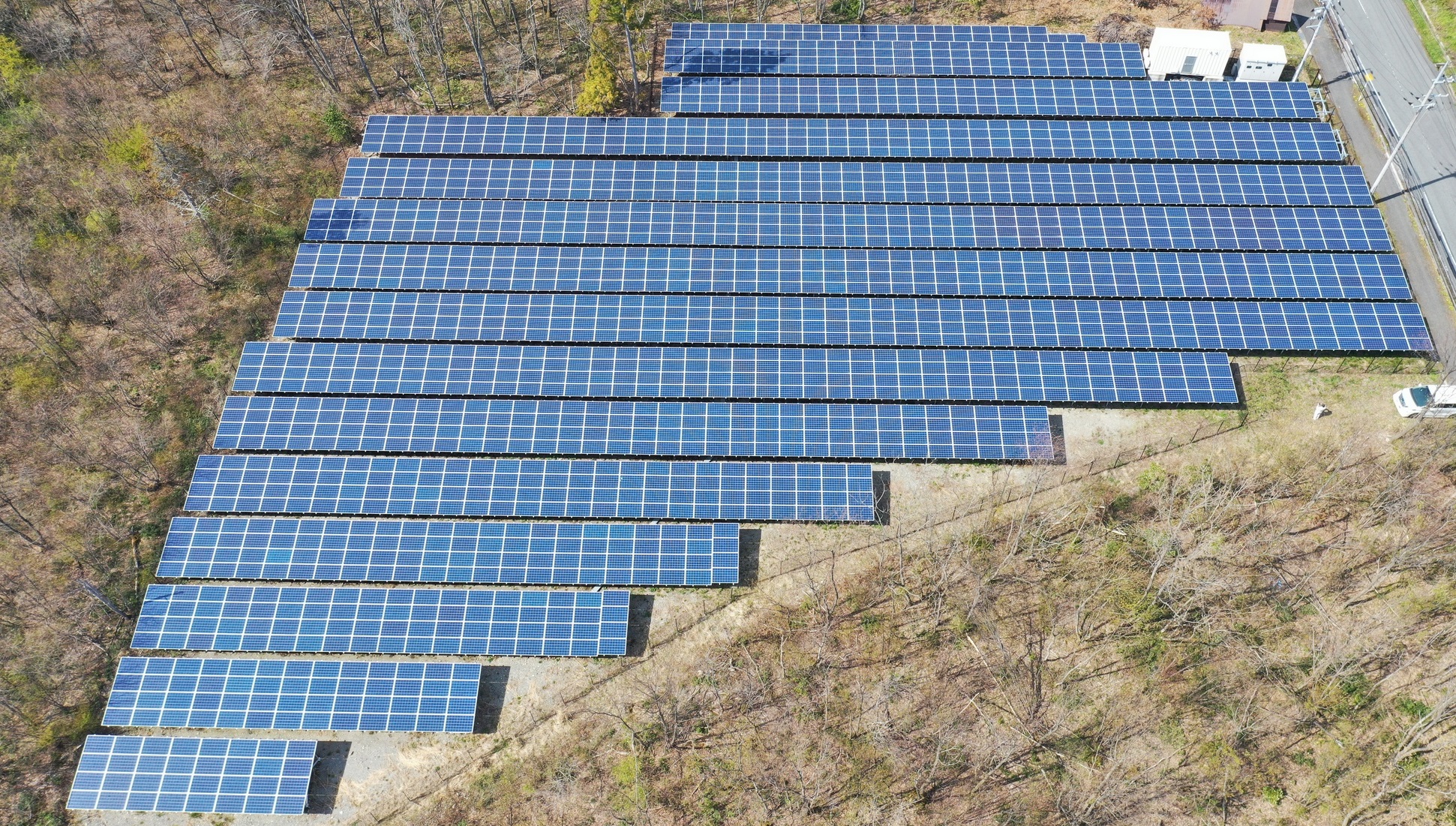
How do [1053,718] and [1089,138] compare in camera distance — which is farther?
[1089,138]

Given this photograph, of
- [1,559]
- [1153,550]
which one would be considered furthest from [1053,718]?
[1,559]

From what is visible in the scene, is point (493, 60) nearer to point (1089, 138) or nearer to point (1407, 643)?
point (1089, 138)

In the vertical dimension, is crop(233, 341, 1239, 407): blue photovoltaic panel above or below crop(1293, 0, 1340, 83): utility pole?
below

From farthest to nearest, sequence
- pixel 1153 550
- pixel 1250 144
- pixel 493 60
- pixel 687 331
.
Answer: pixel 493 60 < pixel 1250 144 < pixel 687 331 < pixel 1153 550

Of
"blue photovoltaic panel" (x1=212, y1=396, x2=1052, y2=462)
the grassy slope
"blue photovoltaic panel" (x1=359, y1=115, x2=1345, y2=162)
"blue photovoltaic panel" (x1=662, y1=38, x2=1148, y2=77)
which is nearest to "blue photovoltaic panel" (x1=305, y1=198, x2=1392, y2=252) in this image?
"blue photovoltaic panel" (x1=359, y1=115, x2=1345, y2=162)

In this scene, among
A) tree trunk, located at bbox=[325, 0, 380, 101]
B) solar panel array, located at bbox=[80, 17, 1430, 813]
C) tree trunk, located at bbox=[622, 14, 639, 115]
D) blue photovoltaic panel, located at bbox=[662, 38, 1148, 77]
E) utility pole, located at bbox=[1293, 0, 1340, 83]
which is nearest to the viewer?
solar panel array, located at bbox=[80, 17, 1430, 813]

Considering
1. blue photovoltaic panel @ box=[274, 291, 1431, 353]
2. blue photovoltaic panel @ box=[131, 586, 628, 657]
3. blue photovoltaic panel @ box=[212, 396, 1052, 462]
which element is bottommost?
blue photovoltaic panel @ box=[131, 586, 628, 657]

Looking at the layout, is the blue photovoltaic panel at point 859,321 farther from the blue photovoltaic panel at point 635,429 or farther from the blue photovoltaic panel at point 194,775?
the blue photovoltaic panel at point 194,775

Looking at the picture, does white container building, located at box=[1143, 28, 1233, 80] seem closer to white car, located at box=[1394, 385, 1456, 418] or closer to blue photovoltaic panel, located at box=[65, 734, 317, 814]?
white car, located at box=[1394, 385, 1456, 418]
